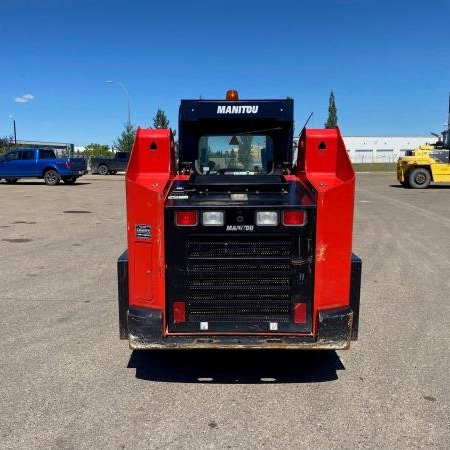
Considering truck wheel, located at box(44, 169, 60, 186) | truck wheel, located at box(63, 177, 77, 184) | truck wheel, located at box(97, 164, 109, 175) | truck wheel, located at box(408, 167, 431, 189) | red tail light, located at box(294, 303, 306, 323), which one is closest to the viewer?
red tail light, located at box(294, 303, 306, 323)

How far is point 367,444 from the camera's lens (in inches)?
115

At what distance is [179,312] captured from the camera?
12.1ft

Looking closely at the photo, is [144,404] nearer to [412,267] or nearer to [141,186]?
[141,186]

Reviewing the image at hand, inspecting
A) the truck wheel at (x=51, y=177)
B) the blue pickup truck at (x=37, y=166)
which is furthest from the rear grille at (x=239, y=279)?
the truck wheel at (x=51, y=177)

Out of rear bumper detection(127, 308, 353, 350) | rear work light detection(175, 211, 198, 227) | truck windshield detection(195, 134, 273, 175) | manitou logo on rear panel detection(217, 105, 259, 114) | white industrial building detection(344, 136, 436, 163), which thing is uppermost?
white industrial building detection(344, 136, 436, 163)

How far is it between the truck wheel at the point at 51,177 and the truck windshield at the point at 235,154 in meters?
21.7

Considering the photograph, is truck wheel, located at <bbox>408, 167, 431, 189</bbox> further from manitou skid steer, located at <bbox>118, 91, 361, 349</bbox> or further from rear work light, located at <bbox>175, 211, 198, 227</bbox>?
rear work light, located at <bbox>175, 211, 198, 227</bbox>

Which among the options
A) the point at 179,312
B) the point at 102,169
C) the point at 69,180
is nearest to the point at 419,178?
the point at 69,180

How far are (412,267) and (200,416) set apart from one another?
5467 millimetres

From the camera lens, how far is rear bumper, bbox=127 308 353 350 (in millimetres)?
3576

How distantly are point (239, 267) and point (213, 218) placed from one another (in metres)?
0.43

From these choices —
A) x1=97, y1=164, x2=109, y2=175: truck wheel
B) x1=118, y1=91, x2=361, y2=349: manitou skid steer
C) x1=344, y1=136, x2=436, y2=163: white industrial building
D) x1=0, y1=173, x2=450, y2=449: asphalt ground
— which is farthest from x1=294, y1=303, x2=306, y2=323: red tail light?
x1=344, y1=136, x2=436, y2=163: white industrial building

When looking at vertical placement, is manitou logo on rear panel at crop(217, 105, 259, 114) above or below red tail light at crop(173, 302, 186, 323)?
above

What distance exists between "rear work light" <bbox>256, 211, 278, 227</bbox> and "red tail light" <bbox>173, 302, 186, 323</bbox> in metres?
0.86
